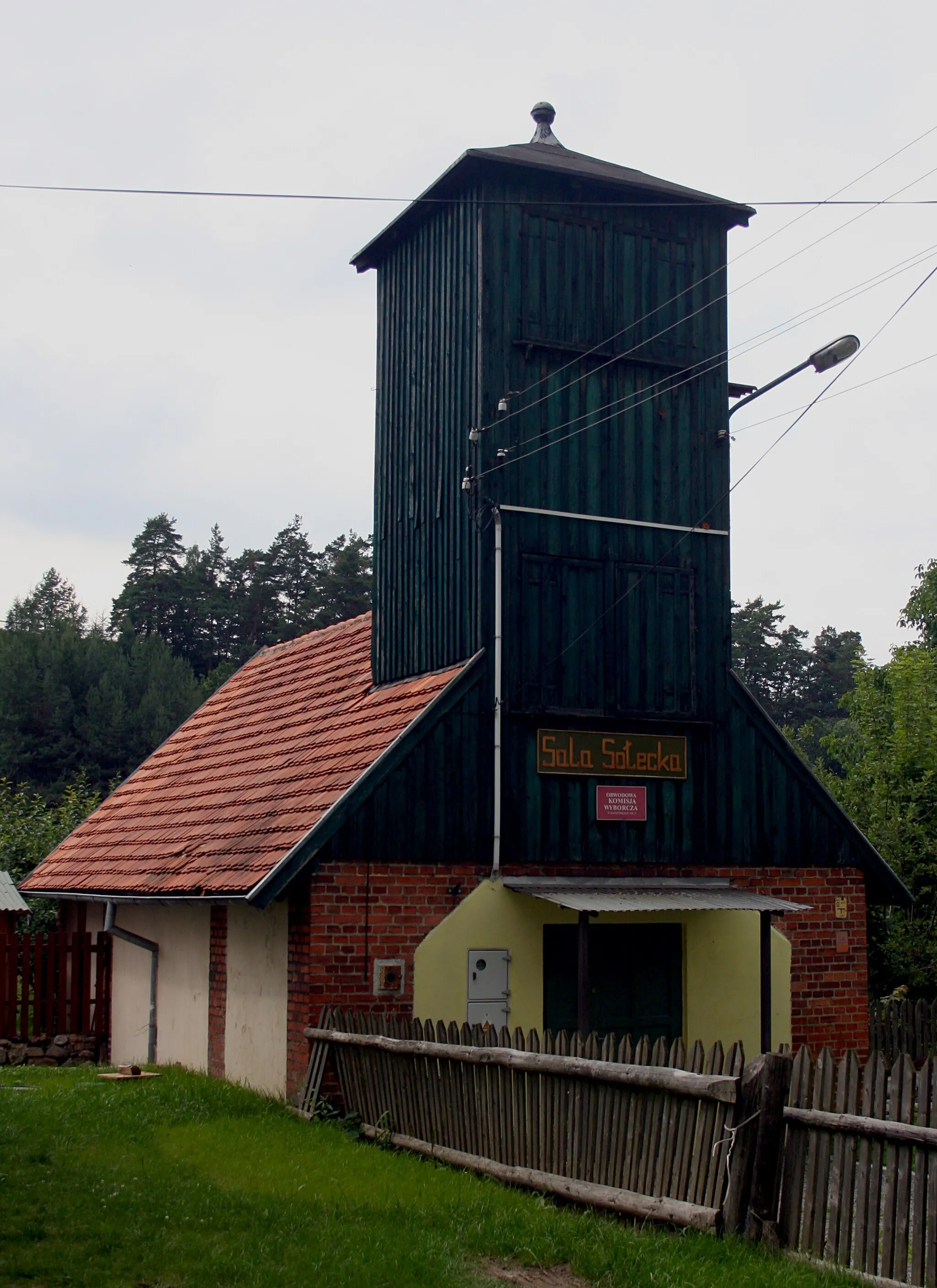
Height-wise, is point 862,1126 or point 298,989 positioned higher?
point 862,1126

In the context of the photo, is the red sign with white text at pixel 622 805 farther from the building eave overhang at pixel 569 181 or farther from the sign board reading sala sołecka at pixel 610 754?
the building eave overhang at pixel 569 181

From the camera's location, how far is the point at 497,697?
13312 millimetres

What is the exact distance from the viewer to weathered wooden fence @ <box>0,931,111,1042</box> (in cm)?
1706

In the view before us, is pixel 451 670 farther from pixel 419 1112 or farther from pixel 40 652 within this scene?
pixel 40 652

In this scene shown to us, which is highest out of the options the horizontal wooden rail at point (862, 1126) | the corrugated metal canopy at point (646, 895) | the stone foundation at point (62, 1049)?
the corrugated metal canopy at point (646, 895)

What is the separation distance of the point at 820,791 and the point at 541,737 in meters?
3.29

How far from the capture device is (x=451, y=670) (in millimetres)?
13773

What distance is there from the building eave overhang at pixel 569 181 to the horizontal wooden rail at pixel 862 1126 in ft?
31.1

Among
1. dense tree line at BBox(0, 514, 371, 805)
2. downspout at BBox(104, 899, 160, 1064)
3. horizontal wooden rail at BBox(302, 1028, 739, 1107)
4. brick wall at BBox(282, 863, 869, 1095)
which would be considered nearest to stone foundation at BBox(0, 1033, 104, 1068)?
downspout at BBox(104, 899, 160, 1064)

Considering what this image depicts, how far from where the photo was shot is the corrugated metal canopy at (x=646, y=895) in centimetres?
1250

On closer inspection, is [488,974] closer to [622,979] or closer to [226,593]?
[622,979]

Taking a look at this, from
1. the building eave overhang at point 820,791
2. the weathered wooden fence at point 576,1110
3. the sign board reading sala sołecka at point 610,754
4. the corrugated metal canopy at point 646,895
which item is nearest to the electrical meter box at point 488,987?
the corrugated metal canopy at point 646,895

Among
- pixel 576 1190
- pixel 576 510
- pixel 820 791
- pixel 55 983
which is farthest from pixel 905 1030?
pixel 55 983

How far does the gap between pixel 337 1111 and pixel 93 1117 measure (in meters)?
1.97
